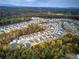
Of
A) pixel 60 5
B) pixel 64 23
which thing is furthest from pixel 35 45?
pixel 60 5

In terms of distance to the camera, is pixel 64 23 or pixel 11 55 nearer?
pixel 11 55

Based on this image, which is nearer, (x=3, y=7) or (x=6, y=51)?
(x=6, y=51)

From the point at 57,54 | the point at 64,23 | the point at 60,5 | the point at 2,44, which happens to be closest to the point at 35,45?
the point at 57,54

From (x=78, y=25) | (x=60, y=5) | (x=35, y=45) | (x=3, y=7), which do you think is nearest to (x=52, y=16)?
(x=60, y=5)

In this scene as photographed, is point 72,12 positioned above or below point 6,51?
above

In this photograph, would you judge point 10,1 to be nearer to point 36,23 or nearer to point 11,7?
point 11,7

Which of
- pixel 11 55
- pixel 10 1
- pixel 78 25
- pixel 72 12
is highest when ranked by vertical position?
pixel 10 1

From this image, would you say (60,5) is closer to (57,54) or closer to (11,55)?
(57,54)

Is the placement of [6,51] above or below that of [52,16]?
below

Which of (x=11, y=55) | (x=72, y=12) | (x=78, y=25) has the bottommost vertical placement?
(x=11, y=55)
